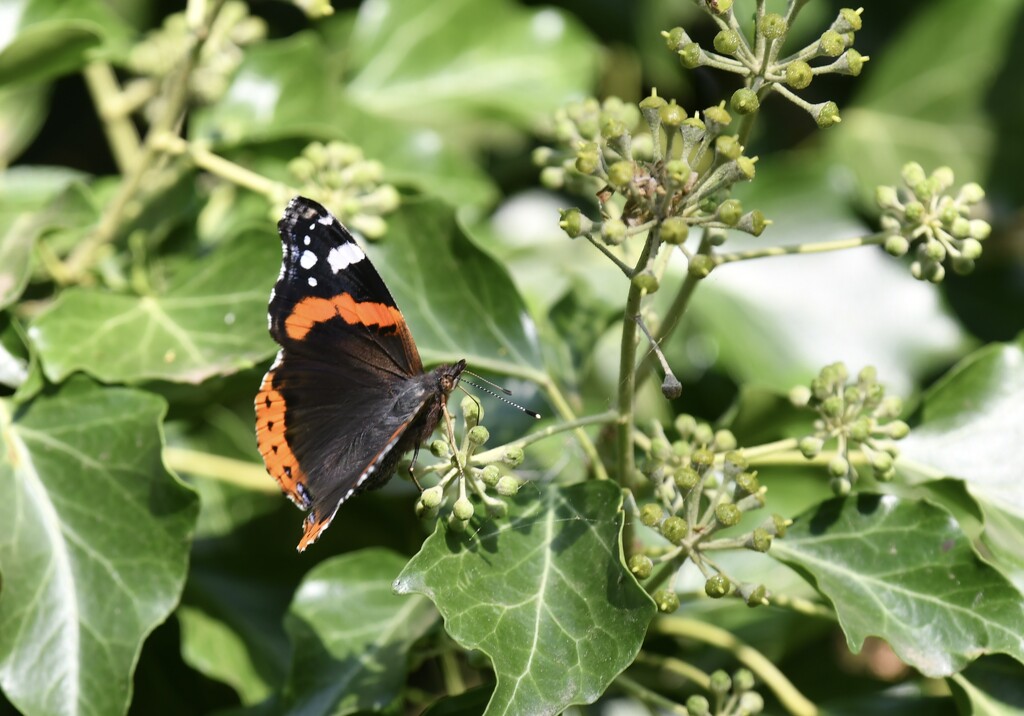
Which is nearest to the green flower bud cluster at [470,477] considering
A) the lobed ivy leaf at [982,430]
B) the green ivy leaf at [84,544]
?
the green ivy leaf at [84,544]

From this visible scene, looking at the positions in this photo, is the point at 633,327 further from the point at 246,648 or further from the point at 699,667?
the point at 246,648

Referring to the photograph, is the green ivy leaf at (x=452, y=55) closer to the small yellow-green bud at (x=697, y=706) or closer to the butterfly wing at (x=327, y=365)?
the butterfly wing at (x=327, y=365)

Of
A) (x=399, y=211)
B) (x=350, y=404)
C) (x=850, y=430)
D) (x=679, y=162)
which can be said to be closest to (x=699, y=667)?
(x=850, y=430)

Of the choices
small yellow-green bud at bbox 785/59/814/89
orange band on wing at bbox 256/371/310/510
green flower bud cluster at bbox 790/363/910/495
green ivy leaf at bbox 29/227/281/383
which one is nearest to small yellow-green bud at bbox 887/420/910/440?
green flower bud cluster at bbox 790/363/910/495

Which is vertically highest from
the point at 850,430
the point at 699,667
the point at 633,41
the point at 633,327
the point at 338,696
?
the point at 633,327

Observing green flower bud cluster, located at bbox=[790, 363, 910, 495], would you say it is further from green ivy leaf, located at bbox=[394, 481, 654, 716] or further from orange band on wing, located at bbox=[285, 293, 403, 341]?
orange band on wing, located at bbox=[285, 293, 403, 341]
